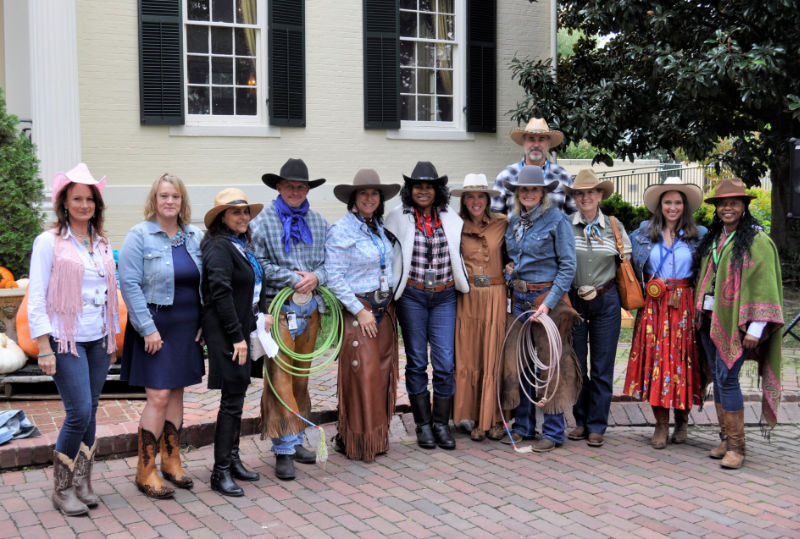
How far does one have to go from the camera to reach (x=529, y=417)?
20.1ft

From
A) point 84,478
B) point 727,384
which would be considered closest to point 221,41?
point 84,478

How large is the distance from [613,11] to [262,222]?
7107 millimetres

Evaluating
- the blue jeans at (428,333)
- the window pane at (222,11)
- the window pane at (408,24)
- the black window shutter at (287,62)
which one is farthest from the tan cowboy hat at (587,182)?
the window pane at (408,24)

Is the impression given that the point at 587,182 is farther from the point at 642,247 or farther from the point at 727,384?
the point at 727,384

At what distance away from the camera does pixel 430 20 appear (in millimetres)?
12016

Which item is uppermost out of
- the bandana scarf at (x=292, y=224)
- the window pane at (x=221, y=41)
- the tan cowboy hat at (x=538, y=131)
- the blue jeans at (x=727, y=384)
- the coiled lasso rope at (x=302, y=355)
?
the window pane at (x=221, y=41)

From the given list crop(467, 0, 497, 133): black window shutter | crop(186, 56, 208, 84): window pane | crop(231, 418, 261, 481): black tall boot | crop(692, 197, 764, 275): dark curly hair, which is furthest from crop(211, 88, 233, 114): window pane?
crop(692, 197, 764, 275): dark curly hair

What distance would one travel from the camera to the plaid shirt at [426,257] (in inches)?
228

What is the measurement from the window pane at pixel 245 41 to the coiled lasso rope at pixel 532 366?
21.2 ft

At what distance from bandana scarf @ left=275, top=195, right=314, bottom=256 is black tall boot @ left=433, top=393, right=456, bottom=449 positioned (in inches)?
59.7

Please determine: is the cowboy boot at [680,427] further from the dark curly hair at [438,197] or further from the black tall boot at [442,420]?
the dark curly hair at [438,197]

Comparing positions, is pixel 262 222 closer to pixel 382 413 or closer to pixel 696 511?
pixel 382 413

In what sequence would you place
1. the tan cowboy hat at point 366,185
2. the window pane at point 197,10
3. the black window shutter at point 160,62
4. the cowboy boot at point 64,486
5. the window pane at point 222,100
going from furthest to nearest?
the window pane at point 222,100 → the window pane at point 197,10 → the black window shutter at point 160,62 → the tan cowboy hat at point 366,185 → the cowboy boot at point 64,486

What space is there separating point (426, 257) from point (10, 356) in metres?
3.43
